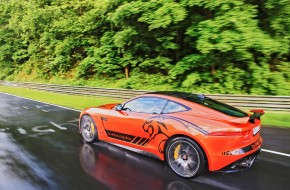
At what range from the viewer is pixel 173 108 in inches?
212

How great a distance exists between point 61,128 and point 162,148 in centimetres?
457

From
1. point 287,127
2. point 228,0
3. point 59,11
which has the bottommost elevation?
point 287,127

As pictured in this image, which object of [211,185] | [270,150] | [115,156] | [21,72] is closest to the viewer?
[211,185]

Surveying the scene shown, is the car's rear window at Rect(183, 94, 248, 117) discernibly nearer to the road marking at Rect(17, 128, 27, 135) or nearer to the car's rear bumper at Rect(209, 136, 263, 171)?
the car's rear bumper at Rect(209, 136, 263, 171)

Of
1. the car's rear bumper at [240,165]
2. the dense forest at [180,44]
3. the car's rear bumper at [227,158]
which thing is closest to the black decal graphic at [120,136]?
the car's rear bumper at [227,158]

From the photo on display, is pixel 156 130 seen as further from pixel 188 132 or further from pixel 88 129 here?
pixel 88 129

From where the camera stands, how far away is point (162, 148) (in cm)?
527

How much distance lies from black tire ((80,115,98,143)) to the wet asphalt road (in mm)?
217

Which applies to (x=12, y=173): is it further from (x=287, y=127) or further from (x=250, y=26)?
(x=250, y=26)

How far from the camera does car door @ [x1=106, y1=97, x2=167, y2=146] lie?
18.4 ft

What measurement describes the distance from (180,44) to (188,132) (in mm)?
12533

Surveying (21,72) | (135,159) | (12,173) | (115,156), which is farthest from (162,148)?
(21,72)

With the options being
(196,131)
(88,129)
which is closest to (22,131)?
(88,129)

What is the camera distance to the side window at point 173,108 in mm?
5287
